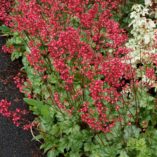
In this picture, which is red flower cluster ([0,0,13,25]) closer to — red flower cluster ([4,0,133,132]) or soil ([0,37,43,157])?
red flower cluster ([4,0,133,132])

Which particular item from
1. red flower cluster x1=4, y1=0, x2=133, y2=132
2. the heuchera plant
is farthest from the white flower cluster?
red flower cluster x1=4, y1=0, x2=133, y2=132

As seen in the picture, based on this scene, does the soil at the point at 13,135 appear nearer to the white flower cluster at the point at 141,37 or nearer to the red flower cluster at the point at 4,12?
the red flower cluster at the point at 4,12

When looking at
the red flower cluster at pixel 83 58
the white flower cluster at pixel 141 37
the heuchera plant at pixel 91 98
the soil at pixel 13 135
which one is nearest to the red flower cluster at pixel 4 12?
the red flower cluster at pixel 83 58

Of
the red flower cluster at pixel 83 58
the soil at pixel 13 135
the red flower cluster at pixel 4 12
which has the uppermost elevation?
the red flower cluster at pixel 4 12

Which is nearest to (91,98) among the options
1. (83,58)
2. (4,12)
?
(83,58)

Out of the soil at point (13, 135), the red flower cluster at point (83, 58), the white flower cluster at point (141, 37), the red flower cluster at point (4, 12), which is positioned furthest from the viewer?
the red flower cluster at point (4, 12)

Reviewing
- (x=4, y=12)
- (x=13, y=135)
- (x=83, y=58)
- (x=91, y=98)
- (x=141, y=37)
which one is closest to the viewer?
(x=83, y=58)

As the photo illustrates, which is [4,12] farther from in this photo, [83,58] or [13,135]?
[83,58]

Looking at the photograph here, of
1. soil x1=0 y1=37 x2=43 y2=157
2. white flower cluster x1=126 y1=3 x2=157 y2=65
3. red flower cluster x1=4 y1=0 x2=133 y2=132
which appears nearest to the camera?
red flower cluster x1=4 y1=0 x2=133 y2=132

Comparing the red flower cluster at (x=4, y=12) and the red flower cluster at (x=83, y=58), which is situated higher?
the red flower cluster at (x=4, y=12)

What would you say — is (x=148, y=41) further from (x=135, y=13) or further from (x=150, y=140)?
(x=150, y=140)

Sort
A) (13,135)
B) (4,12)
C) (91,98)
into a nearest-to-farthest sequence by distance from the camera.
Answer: (91,98) < (13,135) < (4,12)

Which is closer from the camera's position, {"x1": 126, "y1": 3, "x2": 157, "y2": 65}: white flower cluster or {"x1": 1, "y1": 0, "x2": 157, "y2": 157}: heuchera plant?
{"x1": 1, "y1": 0, "x2": 157, "y2": 157}: heuchera plant

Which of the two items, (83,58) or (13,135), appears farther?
(13,135)
